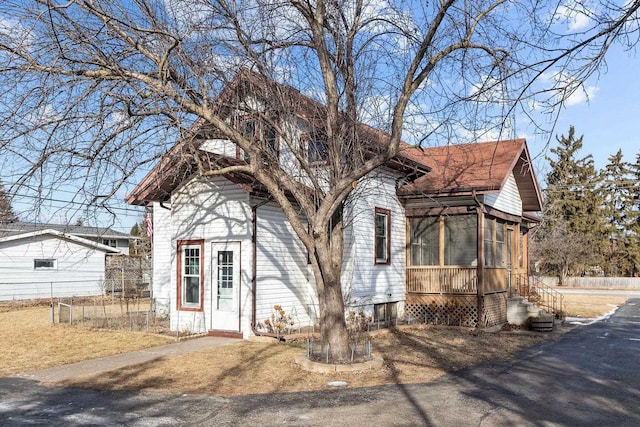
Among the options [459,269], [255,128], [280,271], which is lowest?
[459,269]

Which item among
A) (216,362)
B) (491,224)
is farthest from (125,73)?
(491,224)

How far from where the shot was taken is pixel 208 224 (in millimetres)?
14508

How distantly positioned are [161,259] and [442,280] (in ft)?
31.9

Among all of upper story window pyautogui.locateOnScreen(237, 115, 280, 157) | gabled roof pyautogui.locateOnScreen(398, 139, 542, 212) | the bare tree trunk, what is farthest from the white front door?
gabled roof pyautogui.locateOnScreen(398, 139, 542, 212)

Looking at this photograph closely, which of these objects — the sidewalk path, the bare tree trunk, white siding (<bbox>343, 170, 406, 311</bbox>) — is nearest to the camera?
the sidewalk path

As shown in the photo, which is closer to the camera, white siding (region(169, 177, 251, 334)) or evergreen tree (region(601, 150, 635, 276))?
white siding (region(169, 177, 251, 334))

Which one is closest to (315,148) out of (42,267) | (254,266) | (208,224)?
(254,266)

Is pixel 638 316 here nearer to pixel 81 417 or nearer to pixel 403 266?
pixel 403 266

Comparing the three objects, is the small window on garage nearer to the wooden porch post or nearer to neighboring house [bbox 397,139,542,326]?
neighboring house [bbox 397,139,542,326]

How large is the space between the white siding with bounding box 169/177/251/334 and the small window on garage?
1900cm

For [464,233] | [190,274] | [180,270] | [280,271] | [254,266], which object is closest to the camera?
[254,266]

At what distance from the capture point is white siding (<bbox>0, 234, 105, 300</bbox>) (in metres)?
28.5

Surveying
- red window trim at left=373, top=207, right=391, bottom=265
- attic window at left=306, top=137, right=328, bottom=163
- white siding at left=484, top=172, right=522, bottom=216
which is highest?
attic window at left=306, top=137, right=328, bottom=163

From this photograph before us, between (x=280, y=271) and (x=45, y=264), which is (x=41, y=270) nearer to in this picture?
(x=45, y=264)
